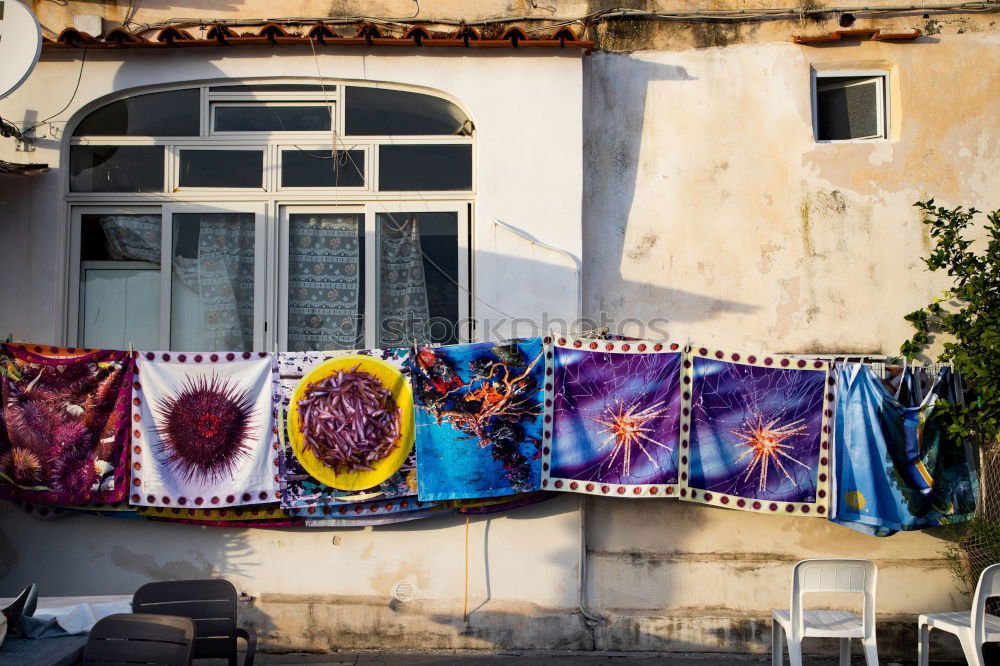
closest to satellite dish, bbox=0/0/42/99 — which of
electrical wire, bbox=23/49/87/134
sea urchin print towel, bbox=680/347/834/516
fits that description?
electrical wire, bbox=23/49/87/134

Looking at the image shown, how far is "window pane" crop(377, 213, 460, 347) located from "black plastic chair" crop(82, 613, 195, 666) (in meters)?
3.43

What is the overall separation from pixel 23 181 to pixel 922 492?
7654 mm

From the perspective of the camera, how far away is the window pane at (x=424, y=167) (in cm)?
743

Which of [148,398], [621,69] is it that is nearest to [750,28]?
[621,69]

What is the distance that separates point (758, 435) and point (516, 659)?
254cm

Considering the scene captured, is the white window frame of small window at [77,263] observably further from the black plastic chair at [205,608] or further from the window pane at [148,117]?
the black plastic chair at [205,608]

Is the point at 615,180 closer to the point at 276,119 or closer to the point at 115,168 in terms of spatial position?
the point at 276,119

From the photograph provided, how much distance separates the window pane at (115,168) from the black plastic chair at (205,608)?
3.82 metres

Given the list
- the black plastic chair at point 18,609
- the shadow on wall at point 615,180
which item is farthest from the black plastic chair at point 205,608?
the shadow on wall at point 615,180

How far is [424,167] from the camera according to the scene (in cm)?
745

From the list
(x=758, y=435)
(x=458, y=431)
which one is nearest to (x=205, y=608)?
(x=458, y=431)

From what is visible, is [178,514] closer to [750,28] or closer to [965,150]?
[750,28]

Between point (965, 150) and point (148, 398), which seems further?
point (965, 150)

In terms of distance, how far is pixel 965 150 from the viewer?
7.35 metres
